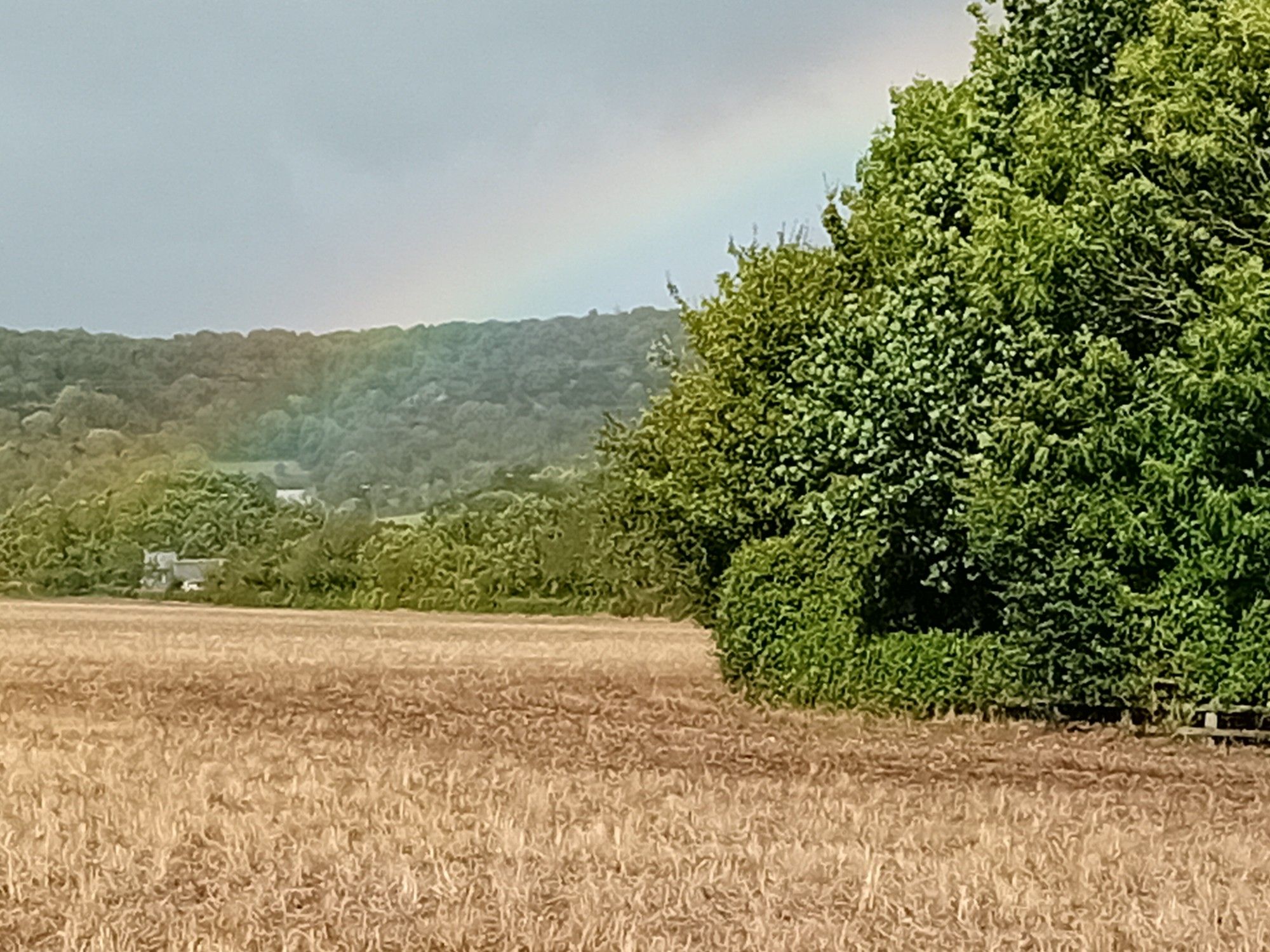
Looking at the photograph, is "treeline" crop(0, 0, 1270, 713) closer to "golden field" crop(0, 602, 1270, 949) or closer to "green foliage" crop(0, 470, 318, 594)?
"golden field" crop(0, 602, 1270, 949)

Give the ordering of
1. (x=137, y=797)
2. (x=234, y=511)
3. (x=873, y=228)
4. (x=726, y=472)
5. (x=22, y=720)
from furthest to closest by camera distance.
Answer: (x=234, y=511) < (x=726, y=472) < (x=873, y=228) < (x=22, y=720) < (x=137, y=797)

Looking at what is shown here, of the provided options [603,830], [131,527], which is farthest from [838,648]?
[131,527]

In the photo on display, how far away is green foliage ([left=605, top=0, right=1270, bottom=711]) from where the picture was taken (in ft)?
94.1

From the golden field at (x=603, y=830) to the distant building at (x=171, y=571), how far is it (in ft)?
343

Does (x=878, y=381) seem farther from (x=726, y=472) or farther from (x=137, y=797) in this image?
(x=137, y=797)

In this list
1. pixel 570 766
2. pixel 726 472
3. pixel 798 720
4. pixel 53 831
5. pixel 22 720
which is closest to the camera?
pixel 53 831

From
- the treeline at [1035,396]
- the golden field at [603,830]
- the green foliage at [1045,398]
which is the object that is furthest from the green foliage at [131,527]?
the golden field at [603,830]

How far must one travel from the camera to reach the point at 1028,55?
1352 inches

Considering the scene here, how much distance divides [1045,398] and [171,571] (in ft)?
394

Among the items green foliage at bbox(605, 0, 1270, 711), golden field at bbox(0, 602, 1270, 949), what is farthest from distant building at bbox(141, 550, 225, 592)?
green foliage at bbox(605, 0, 1270, 711)

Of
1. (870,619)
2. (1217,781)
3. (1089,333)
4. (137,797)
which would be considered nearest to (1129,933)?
(137,797)

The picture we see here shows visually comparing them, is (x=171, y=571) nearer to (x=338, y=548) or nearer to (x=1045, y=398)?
(x=338, y=548)

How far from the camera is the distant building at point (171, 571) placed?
139 meters

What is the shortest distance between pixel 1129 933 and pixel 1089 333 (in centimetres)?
1921
